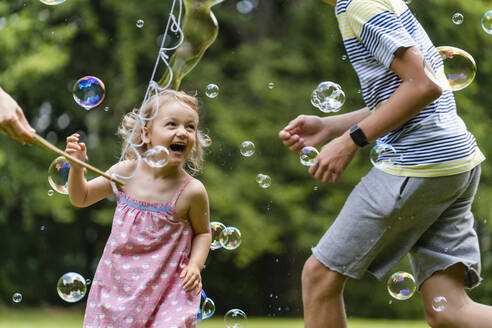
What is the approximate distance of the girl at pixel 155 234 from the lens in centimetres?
240

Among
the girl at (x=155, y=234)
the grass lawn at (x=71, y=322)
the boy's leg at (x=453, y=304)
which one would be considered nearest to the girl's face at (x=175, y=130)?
the girl at (x=155, y=234)

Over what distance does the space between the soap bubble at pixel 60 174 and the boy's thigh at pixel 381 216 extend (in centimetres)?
90

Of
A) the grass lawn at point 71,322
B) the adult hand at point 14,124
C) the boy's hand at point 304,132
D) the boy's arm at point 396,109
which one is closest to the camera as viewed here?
the adult hand at point 14,124

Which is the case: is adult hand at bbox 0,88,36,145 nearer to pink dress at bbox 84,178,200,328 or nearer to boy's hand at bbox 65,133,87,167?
boy's hand at bbox 65,133,87,167

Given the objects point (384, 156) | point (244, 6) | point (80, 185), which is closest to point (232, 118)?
point (244, 6)

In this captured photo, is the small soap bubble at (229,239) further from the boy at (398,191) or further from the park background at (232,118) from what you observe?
the park background at (232,118)

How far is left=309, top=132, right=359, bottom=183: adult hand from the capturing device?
7.72 ft

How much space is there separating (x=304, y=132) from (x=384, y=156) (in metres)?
0.38

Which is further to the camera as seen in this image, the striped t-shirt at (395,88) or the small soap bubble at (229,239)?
the small soap bubble at (229,239)

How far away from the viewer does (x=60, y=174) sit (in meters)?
2.74

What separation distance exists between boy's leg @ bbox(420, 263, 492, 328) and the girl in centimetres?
73

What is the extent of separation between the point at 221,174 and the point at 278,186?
82 cm

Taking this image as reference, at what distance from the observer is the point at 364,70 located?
2502 mm

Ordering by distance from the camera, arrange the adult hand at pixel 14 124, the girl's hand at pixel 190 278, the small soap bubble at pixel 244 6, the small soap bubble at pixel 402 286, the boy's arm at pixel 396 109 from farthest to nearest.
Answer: the small soap bubble at pixel 244 6
the small soap bubble at pixel 402 286
the girl's hand at pixel 190 278
the boy's arm at pixel 396 109
the adult hand at pixel 14 124
